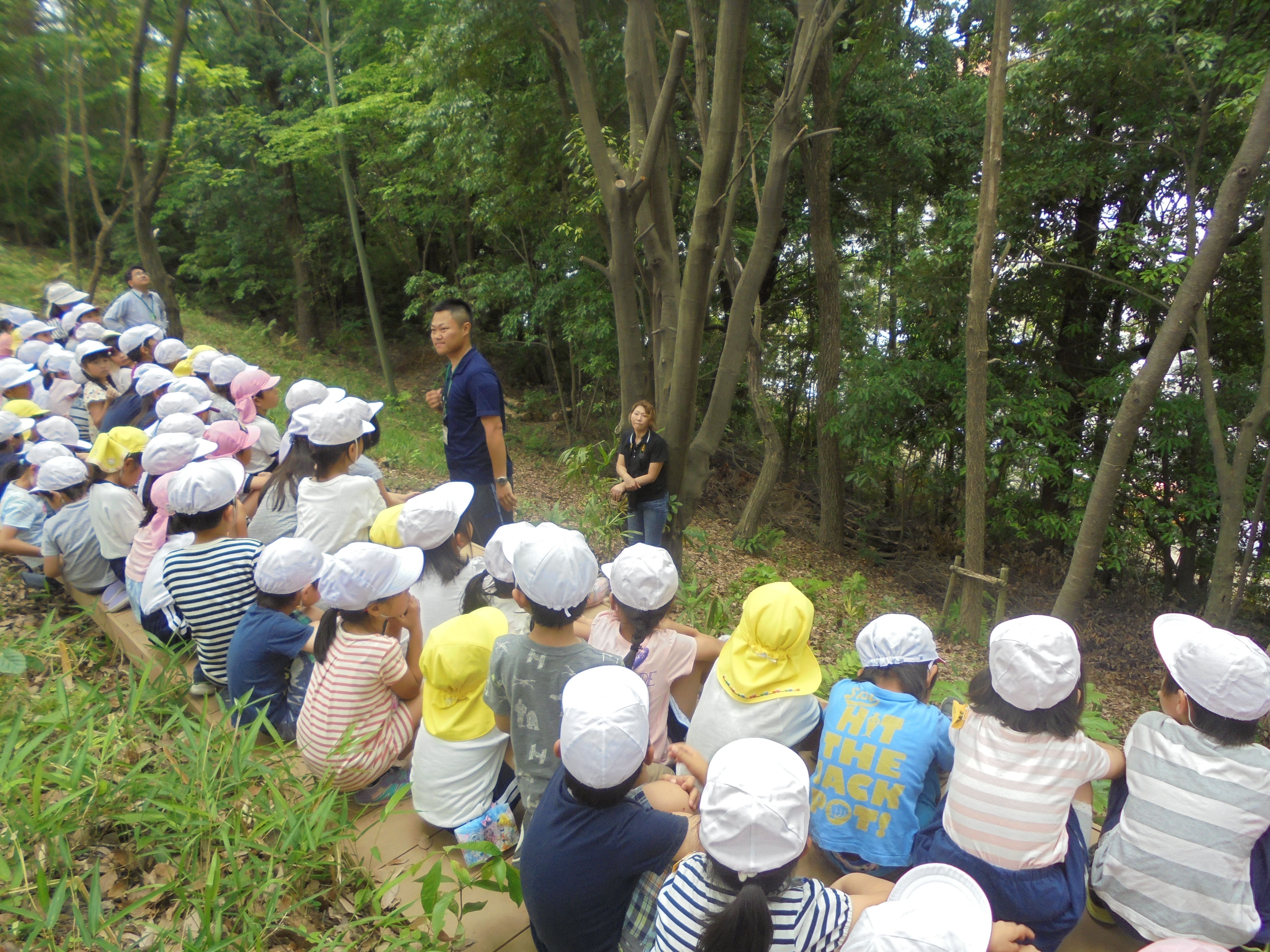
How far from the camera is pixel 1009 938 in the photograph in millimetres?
1838

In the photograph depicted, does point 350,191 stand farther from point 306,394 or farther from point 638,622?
point 638,622

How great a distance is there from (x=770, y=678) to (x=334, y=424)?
8.21ft

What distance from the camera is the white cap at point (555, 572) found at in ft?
7.47

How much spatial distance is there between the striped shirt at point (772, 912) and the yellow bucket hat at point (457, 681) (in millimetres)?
994

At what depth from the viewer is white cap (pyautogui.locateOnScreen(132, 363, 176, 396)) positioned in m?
5.39

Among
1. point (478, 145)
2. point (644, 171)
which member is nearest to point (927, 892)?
point (644, 171)

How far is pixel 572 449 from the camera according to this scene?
8352mm

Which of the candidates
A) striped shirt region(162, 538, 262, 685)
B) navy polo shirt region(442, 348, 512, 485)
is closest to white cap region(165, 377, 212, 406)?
navy polo shirt region(442, 348, 512, 485)

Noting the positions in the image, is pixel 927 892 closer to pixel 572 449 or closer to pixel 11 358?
pixel 572 449

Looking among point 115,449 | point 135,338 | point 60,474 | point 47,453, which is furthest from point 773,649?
point 135,338

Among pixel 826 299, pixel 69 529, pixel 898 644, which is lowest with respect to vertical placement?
pixel 69 529

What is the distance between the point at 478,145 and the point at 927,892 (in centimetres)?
1067

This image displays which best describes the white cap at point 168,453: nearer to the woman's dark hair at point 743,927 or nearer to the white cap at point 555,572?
the white cap at point 555,572

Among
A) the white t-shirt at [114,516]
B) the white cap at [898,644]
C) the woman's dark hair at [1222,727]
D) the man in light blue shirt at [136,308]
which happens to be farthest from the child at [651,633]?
the man in light blue shirt at [136,308]
